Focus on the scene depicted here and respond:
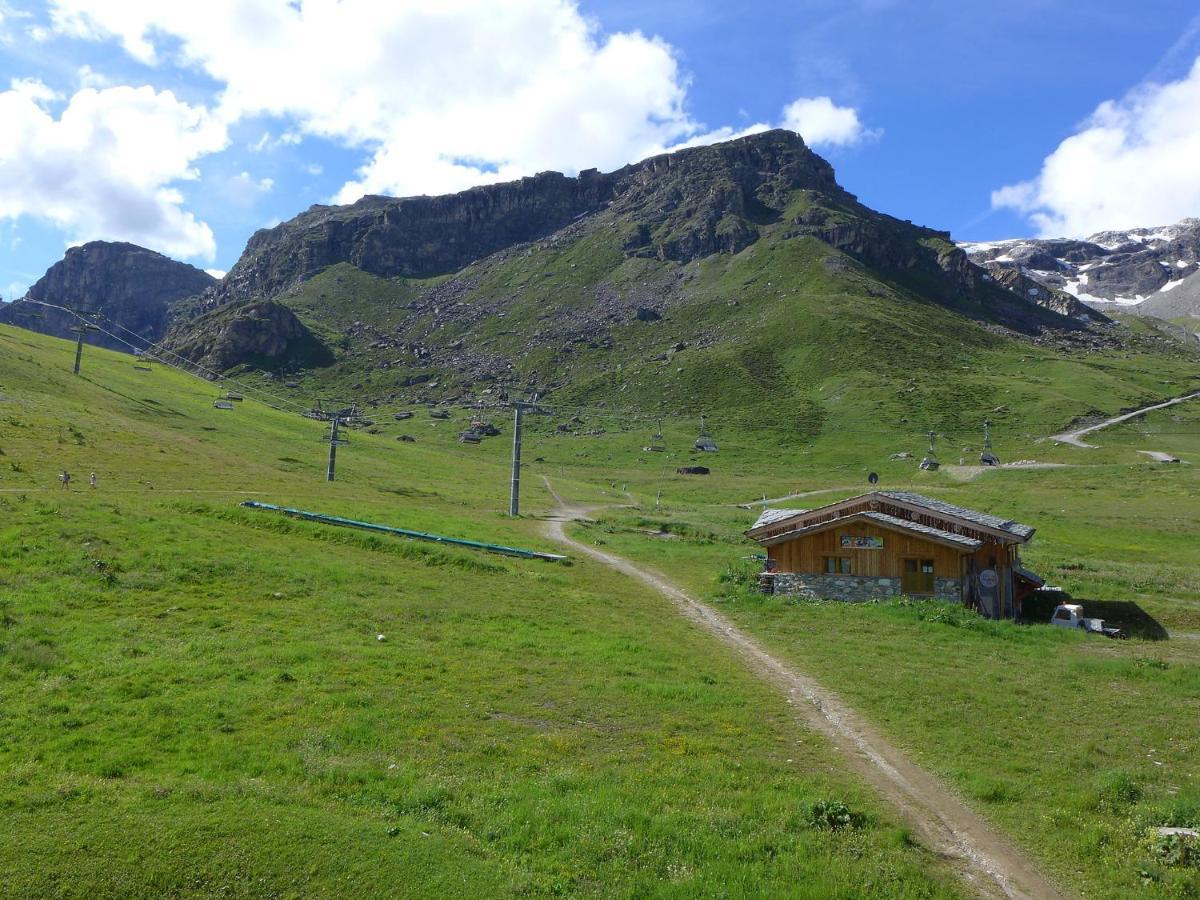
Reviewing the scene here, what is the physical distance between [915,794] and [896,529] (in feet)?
68.6

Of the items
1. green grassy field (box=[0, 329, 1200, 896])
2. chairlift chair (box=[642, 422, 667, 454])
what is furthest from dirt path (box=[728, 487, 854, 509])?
chairlift chair (box=[642, 422, 667, 454])

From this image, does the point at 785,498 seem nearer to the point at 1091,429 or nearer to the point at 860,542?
the point at 860,542

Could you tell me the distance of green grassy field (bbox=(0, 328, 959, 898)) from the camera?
1087cm

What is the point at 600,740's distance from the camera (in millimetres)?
16328

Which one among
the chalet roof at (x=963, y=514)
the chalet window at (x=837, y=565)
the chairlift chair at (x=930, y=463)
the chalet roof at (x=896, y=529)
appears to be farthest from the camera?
the chairlift chair at (x=930, y=463)

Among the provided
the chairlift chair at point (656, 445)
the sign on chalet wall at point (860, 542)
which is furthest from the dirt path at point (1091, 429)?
the sign on chalet wall at point (860, 542)

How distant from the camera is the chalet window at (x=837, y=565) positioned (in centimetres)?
3519

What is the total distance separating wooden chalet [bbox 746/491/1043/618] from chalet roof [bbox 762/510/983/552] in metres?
0.04

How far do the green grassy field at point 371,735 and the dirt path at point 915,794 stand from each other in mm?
694

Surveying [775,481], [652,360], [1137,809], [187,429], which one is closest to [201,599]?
[1137,809]

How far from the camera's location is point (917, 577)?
3422cm

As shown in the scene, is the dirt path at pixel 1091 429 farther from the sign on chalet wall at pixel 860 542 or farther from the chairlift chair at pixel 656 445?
the sign on chalet wall at pixel 860 542

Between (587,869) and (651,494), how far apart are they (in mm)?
82802

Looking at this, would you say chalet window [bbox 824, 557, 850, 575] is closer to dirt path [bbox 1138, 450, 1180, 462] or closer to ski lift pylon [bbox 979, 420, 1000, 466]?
ski lift pylon [bbox 979, 420, 1000, 466]
